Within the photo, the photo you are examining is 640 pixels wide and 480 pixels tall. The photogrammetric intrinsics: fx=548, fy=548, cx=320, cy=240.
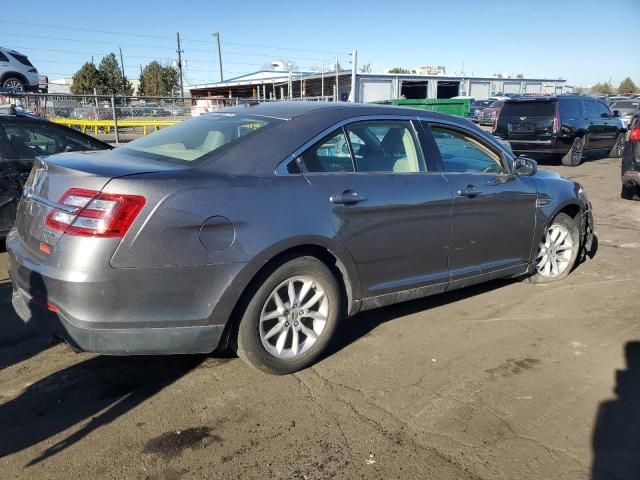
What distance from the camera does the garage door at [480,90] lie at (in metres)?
51.5

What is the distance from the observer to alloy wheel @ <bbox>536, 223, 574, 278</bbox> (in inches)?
208

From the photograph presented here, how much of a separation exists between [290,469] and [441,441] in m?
0.81

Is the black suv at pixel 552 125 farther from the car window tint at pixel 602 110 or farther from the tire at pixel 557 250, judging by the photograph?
the tire at pixel 557 250

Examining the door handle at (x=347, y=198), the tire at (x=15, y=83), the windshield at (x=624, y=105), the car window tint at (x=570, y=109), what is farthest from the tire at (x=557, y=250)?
the windshield at (x=624, y=105)

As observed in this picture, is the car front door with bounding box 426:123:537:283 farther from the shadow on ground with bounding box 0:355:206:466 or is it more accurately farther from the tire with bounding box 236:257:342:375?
the shadow on ground with bounding box 0:355:206:466

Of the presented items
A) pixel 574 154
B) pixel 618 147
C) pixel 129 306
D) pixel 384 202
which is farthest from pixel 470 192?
pixel 618 147

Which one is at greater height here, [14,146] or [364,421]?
[14,146]

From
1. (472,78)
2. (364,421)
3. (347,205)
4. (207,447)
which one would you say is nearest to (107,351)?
(207,447)

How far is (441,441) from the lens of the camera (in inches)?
112

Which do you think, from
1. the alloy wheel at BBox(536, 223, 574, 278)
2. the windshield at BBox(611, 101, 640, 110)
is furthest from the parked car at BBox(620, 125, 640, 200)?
the windshield at BBox(611, 101, 640, 110)

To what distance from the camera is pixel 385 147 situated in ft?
13.2

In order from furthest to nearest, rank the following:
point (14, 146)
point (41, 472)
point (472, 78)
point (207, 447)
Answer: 1. point (472, 78)
2. point (14, 146)
3. point (207, 447)
4. point (41, 472)

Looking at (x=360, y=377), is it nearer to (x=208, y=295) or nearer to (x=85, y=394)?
(x=208, y=295)

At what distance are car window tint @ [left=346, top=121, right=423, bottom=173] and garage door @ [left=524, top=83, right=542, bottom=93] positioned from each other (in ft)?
189
